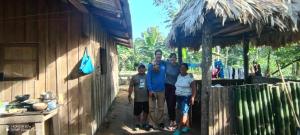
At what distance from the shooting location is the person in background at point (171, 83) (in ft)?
31.3

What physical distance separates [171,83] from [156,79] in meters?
0.44

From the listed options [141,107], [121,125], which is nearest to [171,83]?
[141,107]

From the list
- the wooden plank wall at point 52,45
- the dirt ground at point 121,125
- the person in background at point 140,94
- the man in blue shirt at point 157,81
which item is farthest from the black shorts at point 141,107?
the wooden plank wall at point 52,45

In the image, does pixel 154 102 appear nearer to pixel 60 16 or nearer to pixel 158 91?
pixel 158 91

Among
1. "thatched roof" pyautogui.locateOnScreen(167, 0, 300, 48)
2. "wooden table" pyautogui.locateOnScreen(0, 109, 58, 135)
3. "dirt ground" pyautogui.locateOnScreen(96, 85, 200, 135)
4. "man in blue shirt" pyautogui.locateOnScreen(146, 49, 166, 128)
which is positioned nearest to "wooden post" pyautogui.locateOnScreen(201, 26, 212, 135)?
"thatched roof" pyautogui.locateOnScreen(167, 0, 300, 48)

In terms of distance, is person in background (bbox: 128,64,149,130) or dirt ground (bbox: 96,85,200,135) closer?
dirt ground (bbox: 96,85,200,135)

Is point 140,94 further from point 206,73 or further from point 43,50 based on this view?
point 43,50

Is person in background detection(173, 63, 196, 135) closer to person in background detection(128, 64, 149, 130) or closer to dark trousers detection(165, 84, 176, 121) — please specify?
dark trousers detection(165, 84, 176, 121)

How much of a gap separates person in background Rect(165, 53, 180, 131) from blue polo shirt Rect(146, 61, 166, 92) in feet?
0.66

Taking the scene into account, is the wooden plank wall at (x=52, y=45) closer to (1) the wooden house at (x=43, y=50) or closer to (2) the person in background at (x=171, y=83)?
(1) the wooden house at (x=43, y=50)

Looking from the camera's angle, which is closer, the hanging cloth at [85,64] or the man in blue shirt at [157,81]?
the hanging cloth at [85,64]

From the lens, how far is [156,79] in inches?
368

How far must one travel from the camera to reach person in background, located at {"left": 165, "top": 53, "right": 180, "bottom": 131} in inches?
375

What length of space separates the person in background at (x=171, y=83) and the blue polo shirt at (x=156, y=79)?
0.66 feet
